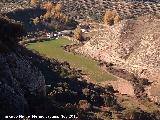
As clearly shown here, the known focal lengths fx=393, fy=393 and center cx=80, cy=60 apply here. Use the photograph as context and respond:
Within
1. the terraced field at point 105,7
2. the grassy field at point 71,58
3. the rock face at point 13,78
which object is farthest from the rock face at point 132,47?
the rock face at point 13,78

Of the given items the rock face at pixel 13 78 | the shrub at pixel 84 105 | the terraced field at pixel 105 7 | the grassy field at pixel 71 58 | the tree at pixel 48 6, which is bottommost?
the terraced field at pixel 105 7

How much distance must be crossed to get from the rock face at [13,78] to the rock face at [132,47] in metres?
48.0

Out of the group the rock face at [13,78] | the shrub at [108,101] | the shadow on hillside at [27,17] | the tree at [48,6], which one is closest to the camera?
the rock face at [13,78]

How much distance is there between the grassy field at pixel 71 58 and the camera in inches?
3611

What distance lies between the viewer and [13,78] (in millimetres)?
41688

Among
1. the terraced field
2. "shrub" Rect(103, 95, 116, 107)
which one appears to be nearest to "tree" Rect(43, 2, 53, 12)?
the terraced field

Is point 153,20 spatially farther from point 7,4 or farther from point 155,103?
point 7,4

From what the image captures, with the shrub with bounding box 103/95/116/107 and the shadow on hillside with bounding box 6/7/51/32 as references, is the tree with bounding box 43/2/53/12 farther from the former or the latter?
the shrub with bounding box 103/95/116/107

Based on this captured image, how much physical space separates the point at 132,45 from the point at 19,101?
71061mm

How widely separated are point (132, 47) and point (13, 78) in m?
67.9

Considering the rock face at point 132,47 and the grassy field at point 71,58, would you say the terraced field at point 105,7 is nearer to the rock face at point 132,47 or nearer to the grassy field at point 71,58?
the rock face at point 132,47


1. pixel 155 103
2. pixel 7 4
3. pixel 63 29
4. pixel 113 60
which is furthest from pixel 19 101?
pixel 7 4

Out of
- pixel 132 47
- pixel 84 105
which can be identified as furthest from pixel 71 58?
pixel 84 105

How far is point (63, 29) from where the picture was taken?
14450cm
